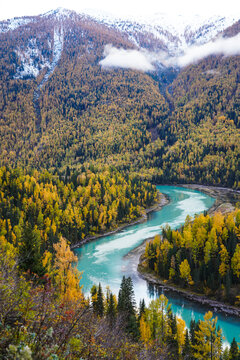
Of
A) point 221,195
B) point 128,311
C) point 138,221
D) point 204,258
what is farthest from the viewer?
point 221,195

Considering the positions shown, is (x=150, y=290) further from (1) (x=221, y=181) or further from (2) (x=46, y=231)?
(1) (x=221, y=181)

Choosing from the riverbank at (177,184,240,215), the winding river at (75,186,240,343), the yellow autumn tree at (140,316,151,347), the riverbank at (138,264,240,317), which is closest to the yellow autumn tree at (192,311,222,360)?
the yellow autumn tree at (140,316,151,347)

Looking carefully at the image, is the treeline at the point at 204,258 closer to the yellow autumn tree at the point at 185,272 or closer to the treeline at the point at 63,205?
the yellow autumn tree at the point at 185,272

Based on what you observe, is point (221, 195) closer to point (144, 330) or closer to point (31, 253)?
point (144, 330)

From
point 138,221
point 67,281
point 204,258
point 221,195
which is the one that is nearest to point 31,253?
point 67,281

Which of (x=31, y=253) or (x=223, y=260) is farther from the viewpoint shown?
(x=223, y=260)

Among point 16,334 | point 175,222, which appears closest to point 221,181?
point 175,222
